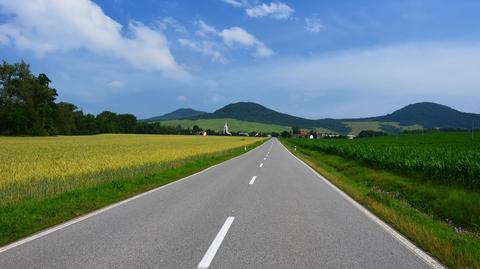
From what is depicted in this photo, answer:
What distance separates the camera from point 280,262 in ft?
16.9

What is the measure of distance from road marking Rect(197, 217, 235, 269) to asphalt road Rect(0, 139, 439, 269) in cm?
1

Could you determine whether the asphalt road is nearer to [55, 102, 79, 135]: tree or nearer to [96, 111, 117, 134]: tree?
[55, 102, 79, 135]: tree

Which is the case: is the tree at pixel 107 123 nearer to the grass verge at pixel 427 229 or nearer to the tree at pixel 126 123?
the tree at pixel 126 123

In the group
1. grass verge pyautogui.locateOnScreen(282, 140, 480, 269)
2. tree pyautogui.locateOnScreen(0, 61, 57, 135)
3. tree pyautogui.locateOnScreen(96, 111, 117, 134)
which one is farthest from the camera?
tree pyautogui.locateOnScreen(96, 111, 117, 134)

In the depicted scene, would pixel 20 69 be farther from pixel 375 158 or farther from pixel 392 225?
pixel 392 225

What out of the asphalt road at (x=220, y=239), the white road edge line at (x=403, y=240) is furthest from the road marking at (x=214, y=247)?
the white road edge line at (x=403, y=240)

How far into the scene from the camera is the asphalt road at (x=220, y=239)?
520 centimetres

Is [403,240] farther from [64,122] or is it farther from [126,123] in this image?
[126,123]

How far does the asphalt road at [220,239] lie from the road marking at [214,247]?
0.01 m

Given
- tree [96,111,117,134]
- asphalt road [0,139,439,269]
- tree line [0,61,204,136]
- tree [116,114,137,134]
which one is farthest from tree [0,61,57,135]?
asphalt road [0,139,439,269]

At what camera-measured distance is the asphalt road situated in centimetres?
520

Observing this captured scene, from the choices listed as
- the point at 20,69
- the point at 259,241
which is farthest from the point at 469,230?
the point at 20,69

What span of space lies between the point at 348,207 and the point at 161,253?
5676 mm

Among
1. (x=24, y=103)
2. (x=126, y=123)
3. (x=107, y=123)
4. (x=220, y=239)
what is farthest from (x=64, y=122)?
(x=220, y=239)
